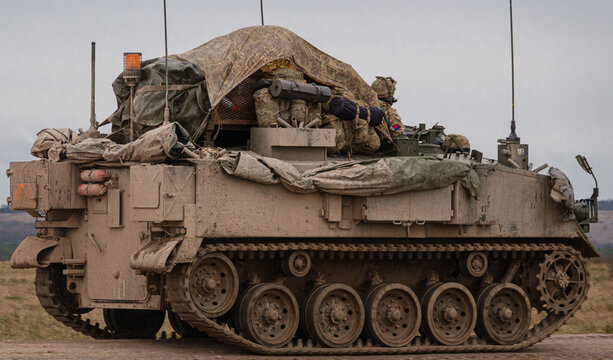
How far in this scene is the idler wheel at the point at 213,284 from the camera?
15906 millimetres

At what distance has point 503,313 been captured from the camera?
18.5m

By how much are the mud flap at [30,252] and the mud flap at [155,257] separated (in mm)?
2545

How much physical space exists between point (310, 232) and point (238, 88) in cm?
278

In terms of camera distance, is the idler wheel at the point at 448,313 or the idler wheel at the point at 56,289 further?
the idler wheel at the point at 56,289

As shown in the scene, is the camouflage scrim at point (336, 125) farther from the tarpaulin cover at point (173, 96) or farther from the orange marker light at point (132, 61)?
the orange marker light at point (132, 61)

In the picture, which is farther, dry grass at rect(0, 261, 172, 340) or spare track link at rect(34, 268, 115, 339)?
dry grass at rect(0, 261, 172, 340)

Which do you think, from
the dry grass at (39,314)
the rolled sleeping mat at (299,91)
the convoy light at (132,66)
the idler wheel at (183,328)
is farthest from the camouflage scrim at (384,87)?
the dry grass at (39,314)

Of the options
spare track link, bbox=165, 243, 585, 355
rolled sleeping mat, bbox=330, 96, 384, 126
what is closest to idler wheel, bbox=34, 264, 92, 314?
spare track link, bbox=165, 243, 585, 355

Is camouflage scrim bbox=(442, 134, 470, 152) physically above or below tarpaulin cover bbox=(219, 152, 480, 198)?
above

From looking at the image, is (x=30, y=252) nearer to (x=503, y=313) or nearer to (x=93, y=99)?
(x=93, y=99)

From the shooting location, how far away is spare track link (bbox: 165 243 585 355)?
1578 centimetres

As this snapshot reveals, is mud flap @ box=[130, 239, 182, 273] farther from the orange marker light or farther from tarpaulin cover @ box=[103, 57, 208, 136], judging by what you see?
the orange marker light

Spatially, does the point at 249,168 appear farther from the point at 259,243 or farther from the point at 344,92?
the point at 344,92

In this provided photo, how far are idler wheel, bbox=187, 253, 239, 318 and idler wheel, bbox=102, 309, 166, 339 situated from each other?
381cm
